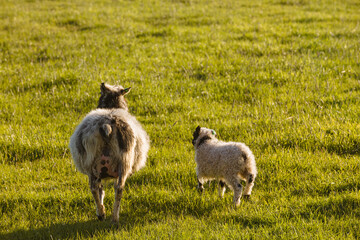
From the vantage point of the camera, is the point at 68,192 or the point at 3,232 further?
the point at 68,192

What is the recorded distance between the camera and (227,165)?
583 centimetres

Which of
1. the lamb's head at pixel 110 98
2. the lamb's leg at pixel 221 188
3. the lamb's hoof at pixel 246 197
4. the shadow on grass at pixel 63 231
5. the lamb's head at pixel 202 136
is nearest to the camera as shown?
the shadow on grass at pixel 63 231

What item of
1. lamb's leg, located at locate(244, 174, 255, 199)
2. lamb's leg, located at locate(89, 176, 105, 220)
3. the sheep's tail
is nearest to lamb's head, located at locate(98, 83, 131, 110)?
the sheep's tail

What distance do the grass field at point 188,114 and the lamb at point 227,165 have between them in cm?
25

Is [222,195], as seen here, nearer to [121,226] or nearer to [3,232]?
[121,226]

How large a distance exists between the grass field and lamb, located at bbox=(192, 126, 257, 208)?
0.83 feet

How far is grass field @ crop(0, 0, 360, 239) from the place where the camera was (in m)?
5.45

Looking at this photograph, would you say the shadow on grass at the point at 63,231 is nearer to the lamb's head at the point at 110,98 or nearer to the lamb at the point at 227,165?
the lamb at the point at 227,165

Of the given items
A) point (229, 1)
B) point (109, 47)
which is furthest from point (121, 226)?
point (229, 1)

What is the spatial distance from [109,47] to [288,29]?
7562mm

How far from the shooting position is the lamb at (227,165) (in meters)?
5.73

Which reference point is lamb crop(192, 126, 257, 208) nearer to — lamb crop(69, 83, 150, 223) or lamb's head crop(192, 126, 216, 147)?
lamb's head crop(192, 126, 216, 147)

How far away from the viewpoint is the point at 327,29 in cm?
1584

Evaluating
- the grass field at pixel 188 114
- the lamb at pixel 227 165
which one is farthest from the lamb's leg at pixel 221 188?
the grass field at pixel 188 114
